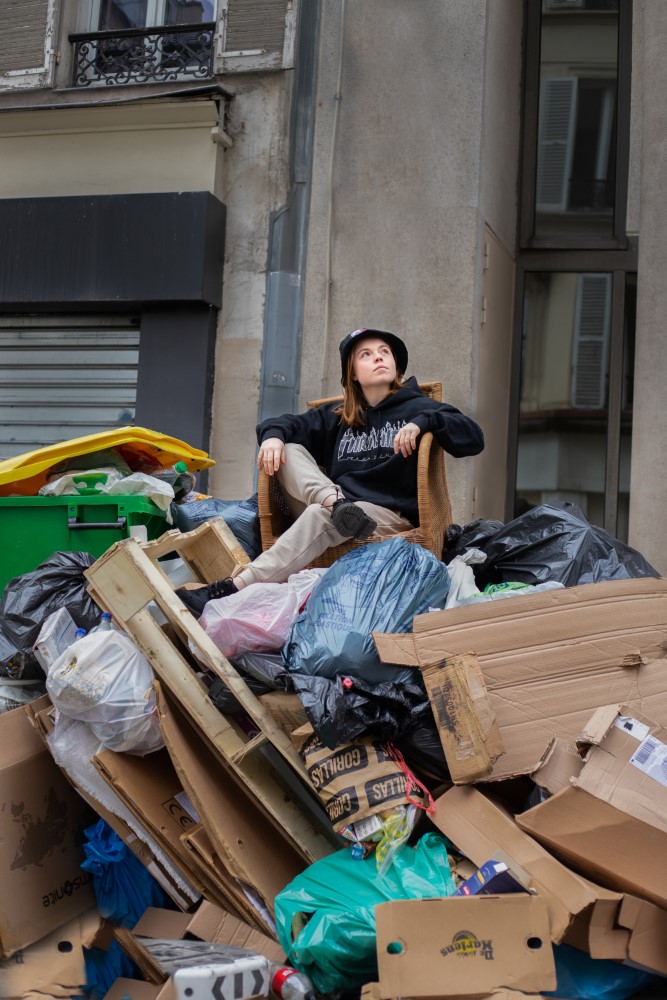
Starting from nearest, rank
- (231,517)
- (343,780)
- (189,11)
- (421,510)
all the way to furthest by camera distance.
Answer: (343,780) → (421,510) → (231,517) → (189,11)

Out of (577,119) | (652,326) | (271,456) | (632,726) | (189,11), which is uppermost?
(189,11)

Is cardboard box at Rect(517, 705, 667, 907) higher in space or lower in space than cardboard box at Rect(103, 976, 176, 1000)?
higher

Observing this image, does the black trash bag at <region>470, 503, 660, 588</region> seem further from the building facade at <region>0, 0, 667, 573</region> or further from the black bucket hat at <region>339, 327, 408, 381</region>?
the building facade at <region>0, 0, 667, 573</region>

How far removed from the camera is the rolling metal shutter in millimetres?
7664

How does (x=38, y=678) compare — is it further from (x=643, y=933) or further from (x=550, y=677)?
(x=643, y=933)

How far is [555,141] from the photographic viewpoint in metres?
7.93

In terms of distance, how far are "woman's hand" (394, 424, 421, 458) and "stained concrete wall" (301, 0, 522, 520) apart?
8.32 feet

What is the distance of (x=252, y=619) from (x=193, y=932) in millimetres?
971

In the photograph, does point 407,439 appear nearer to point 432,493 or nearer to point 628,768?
point 432,493

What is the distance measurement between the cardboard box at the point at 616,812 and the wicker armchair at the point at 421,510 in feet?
4.83

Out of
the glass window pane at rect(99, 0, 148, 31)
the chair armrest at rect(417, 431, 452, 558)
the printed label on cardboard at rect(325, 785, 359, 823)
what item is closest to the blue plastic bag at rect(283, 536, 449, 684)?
the printed label on cardboard at rect(325, 785, 359, 823)

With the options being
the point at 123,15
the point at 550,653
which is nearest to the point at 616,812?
the point at 550,653

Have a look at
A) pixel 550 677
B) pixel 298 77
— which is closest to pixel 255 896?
pixel 550 677

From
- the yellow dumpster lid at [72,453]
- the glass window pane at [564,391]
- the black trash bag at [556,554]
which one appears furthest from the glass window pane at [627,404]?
the yellow dumpster lid at [72,453]
